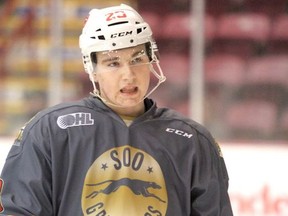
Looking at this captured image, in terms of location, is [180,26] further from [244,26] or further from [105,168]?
[105,168]

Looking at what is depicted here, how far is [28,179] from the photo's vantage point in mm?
1766

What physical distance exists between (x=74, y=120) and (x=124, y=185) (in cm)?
17

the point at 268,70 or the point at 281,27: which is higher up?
the point at 281,27

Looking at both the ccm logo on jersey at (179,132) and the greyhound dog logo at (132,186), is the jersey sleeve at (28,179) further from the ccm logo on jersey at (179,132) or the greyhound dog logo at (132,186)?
the ccm logo on jersey at (179,132)

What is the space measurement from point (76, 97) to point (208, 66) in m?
0.65

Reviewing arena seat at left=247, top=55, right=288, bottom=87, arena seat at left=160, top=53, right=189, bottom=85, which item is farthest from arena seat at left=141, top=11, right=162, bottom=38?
arena seat at left=247, top=55, right=288, bottom=87

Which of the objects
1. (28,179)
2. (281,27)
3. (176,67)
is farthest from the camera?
(176,67)

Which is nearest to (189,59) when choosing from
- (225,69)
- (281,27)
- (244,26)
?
(225,69)

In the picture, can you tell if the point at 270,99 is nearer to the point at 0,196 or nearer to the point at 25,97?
the point at 25,97

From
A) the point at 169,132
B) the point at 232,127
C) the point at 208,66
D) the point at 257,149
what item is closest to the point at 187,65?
the point at 208,66

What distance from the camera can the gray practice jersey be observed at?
1781 millimetres

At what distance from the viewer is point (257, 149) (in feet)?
12.4

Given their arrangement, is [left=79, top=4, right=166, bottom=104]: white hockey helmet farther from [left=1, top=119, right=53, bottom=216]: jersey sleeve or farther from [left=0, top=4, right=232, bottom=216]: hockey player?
[left=1, top=119, right=53, bottom=216]: jersey sleeve

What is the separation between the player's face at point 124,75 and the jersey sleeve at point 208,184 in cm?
18
